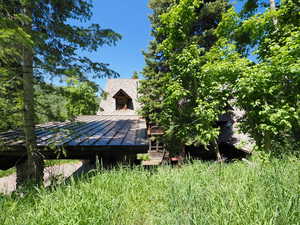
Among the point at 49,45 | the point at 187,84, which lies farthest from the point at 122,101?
the point at 49,45

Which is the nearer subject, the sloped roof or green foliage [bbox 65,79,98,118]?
green foliage [bbox 65,79,98,118]

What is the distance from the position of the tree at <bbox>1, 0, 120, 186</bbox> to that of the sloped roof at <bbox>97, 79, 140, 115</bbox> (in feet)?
37.1

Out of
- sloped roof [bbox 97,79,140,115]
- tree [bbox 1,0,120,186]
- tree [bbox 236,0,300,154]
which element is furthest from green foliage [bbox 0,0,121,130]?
sloped roof [bbox 97,79,140,115]

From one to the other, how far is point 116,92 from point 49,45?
12.9 meters

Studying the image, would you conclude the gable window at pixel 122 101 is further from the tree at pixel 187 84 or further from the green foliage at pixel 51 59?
the green foliage at pixel 51 59

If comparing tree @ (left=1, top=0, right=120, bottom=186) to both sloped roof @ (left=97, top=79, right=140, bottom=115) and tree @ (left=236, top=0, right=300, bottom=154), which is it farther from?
sloped roof @ (left=97, top=79, right=140, bottom=115)

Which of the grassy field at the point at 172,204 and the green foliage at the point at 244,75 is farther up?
the green foliage at the point at 244,75

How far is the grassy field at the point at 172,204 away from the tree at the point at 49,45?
1.40 m

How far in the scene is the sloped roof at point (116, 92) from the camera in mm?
15450

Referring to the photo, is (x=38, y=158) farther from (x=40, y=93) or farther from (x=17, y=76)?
(x=17, y=76)

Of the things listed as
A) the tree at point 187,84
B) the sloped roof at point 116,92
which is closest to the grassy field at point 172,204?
the tree at point 187,84

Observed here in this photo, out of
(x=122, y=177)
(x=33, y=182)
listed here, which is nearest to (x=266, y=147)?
(x=122, y=177)

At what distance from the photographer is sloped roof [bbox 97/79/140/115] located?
1545cm

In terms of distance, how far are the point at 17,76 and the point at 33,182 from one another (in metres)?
2.16
